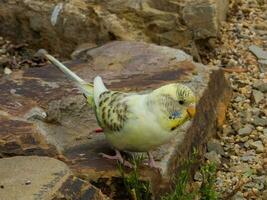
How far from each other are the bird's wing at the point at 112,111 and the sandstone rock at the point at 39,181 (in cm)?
44

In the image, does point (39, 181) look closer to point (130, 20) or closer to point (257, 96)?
point (257, 96)

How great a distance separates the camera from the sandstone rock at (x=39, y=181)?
310 cm

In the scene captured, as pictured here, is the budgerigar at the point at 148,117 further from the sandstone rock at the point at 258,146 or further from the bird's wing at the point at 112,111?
the sandstone rock at the point at 258,146

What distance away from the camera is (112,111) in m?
3.74

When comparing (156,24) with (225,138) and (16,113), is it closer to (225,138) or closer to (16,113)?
(225,138)

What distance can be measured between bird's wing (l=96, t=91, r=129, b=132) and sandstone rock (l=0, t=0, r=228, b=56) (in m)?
1.70

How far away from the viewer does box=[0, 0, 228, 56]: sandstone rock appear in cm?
552

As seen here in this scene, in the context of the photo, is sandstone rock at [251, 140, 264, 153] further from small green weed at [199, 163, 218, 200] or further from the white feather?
the white feather

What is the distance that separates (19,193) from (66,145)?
3.25 ft

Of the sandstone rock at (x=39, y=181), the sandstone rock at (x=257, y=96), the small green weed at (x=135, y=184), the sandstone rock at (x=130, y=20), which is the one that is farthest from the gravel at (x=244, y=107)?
the sandstone rock at (x=39, y=181)

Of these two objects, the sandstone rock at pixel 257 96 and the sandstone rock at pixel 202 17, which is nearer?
the sandstone rock at pixel 257 96

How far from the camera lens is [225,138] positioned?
482cm

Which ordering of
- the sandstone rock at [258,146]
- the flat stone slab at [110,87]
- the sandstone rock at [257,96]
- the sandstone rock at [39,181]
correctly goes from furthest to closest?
the sandstone rock at [257,96], the sandstone rock at [258,146], the flat stone slab at [110,87], the sandstone rock at [39,181]

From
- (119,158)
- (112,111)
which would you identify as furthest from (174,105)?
(119,158)
